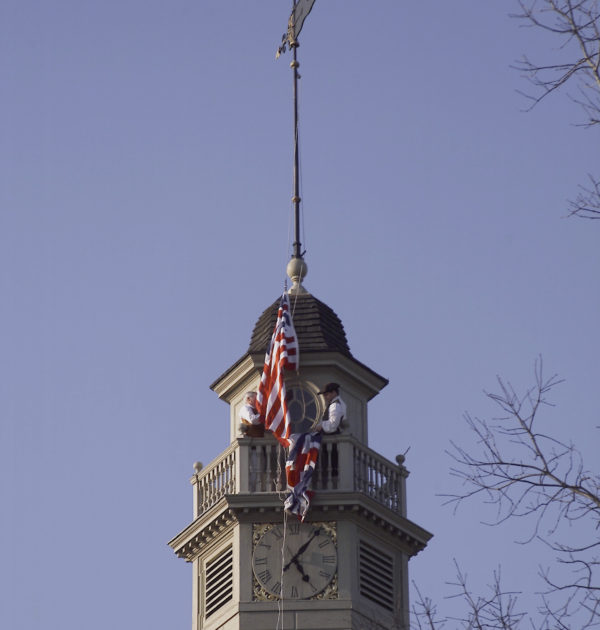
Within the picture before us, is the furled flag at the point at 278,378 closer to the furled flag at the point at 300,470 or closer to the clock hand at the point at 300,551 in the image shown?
the furled flag at the point at 300,470

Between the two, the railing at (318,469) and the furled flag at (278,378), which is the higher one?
the furled flag at (278,378)

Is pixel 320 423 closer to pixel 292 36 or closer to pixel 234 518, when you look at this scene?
pixel 234 518

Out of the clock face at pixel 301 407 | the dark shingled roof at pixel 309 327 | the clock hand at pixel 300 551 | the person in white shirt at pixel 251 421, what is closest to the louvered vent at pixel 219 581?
the clock hand at pixel 300 551

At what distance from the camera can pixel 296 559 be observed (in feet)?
129

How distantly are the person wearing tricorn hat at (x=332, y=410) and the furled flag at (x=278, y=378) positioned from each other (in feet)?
2.57

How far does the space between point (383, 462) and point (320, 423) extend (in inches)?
63.1

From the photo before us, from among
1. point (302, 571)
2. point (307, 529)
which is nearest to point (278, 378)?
point (307, 529)

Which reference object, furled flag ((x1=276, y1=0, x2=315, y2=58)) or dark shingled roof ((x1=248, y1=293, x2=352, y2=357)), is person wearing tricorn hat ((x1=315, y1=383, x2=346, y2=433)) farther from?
furled flag ((x1=276, y1=0, x2=315, y2=58))

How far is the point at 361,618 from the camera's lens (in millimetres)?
38969

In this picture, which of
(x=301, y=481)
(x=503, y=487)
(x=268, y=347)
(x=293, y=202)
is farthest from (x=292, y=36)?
(x=503, y=487)

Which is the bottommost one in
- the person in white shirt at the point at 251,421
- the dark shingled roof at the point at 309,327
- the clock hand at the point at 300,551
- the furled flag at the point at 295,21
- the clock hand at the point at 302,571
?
the clock hand at the point at 302,571

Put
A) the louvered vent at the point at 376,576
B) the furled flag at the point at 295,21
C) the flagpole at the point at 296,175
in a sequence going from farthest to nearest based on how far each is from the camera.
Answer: the furled flag at the point at 295,21 → the flagpole at the point at 296,175 → the louvered vent at the point at 376,576

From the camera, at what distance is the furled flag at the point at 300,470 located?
39344 millimetres

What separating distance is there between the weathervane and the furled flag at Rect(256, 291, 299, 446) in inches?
99.0
